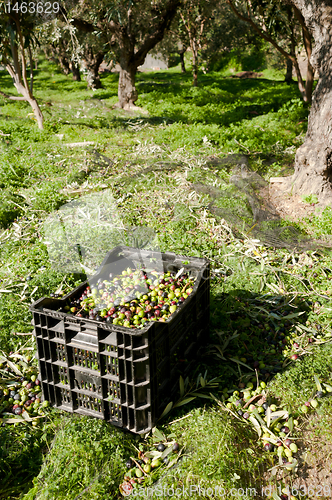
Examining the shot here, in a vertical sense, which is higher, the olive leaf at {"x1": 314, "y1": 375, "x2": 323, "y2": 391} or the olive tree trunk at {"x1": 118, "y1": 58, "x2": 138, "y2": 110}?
the olive tree trunk at {"x1": 118, "y1": 58, "x2": 138, "y2": 110}

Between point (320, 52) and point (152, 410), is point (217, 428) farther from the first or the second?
point (320, 52)

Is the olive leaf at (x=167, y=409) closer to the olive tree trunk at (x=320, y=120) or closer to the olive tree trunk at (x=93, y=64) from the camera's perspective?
the olive tree trunk at (x=320, y=120)

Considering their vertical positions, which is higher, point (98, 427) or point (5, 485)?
point (98, 427)

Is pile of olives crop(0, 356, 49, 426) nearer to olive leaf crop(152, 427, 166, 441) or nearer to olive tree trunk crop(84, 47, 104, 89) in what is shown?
olive leaf crop(152, 427, 166, 441)

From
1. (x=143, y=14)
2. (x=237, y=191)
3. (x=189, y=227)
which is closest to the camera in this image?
(x=189, y=227)

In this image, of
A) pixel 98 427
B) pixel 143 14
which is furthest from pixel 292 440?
pixel 143 14

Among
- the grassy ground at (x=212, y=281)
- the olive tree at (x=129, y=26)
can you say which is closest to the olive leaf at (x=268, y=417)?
the grassy ground at (x=212, y=281)

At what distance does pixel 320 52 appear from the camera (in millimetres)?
6926

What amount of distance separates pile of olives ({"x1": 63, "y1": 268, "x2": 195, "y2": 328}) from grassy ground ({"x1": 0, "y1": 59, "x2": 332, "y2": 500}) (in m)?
0.82

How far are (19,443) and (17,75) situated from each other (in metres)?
10.1

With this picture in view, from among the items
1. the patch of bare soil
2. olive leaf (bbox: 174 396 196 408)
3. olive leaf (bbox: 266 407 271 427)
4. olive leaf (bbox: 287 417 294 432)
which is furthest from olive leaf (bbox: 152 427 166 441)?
the patch of bare soil

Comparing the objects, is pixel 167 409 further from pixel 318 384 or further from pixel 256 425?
pixel 318 384

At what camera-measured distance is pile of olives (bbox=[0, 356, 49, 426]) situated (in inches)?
139

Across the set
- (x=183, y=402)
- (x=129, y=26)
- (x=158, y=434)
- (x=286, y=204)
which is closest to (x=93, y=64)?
(x=129, y=26)
